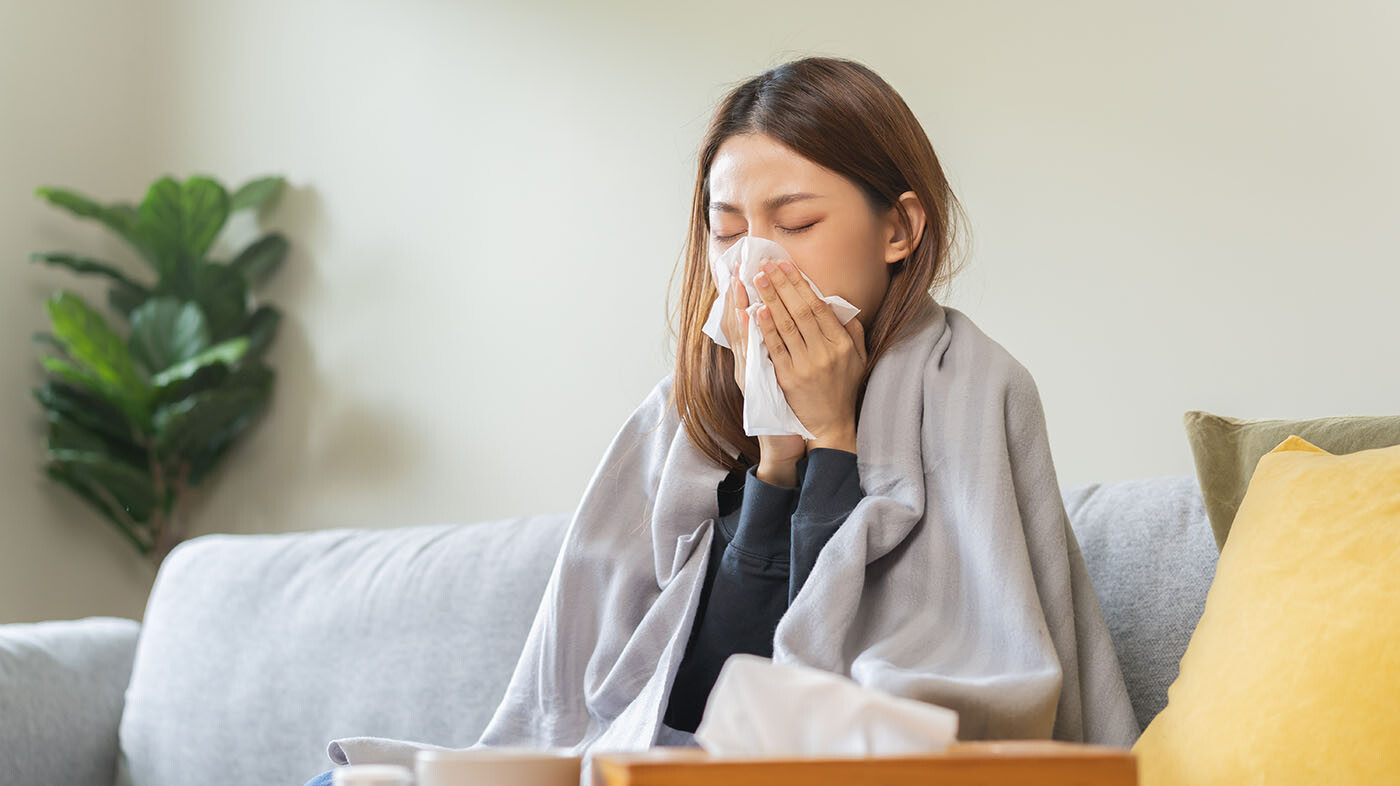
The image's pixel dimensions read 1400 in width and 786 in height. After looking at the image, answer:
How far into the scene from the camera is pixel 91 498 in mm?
2709

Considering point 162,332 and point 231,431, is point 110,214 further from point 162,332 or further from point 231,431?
point 231,431

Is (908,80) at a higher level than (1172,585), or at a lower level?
higher

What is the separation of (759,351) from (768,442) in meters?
0.09

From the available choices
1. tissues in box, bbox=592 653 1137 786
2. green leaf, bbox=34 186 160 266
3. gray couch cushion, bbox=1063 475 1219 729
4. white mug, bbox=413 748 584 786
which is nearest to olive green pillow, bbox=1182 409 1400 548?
gray couch cushion, bbox=1063 475 1219 729

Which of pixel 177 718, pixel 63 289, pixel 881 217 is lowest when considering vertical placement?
pixel 177 718

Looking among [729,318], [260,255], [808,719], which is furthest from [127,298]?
[808,719]

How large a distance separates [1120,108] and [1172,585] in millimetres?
749

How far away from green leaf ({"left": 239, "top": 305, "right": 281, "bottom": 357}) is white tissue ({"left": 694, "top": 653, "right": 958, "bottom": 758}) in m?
2.30

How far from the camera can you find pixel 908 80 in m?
1.90

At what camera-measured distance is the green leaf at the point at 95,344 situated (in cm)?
253

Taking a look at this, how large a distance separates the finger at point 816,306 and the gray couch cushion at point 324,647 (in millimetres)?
607

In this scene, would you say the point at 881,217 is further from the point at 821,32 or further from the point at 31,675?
the point at 31,675

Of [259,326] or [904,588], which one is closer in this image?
[904,588]

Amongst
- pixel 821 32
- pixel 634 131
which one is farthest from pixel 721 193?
pixel 634 131
